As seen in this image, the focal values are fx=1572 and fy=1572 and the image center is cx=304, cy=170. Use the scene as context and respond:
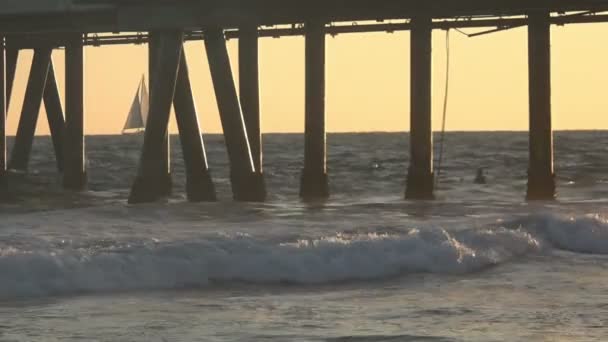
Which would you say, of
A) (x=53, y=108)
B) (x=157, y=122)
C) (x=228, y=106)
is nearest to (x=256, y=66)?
(x=228, y=106)

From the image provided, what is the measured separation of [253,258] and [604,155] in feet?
166

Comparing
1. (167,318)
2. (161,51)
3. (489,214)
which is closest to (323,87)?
(161,51)

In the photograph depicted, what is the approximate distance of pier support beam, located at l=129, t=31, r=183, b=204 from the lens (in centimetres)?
2548

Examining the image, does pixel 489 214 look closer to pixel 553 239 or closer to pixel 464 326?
pixel 553 239

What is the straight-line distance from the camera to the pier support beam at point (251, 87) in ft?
91.3

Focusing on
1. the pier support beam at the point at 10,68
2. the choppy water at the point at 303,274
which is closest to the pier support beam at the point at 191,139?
the choppy water at the point at 303,274

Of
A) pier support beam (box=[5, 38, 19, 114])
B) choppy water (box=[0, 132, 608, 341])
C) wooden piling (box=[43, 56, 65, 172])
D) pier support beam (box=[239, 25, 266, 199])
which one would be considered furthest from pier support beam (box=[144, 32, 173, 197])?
wooden piling (box=[43, 56, 65, 172])

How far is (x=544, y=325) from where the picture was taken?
482 inches

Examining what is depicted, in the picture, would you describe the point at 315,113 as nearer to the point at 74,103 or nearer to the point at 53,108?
the point at 74,103

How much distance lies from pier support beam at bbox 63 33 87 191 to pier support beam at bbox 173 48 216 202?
6.87m

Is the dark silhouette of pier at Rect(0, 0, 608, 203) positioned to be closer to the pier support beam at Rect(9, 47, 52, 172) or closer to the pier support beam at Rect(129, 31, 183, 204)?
the pier support beam at Rect(129, 31, 183, 204)

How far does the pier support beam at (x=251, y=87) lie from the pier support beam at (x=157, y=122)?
2.13 metres

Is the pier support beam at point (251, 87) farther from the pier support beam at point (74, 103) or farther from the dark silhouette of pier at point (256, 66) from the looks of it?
the pier support beam at point (74, 103)

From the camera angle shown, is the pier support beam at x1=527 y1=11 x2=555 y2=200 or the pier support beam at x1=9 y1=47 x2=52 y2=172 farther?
the pier support beam at x1=9 y1=47 x2=52 y2=172
